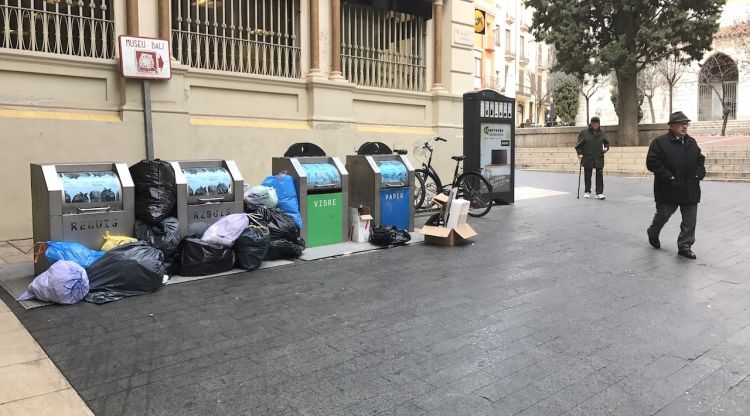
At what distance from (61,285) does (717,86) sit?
4588cm

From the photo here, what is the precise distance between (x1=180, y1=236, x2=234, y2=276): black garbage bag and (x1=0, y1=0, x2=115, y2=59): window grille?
4274 mm

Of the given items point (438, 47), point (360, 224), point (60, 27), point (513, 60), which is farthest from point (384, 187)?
point (513, 60)

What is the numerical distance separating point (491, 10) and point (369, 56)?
46.2 m

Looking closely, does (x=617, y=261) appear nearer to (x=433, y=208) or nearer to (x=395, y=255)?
(x=395, y=255)

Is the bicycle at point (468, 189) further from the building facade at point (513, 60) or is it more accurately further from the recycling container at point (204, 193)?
the building facade at point (513, 60)

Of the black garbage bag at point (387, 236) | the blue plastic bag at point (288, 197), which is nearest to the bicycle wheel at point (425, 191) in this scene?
the black garbage bag at point (387, 236)

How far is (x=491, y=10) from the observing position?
54.3 metres

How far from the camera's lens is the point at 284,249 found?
6590 mm

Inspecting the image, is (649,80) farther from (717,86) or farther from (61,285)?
(61,285)

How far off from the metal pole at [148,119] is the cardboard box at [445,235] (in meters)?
4.23

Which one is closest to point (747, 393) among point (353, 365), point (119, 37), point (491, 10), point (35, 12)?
point (353, 365)

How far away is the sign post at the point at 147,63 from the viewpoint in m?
8.35

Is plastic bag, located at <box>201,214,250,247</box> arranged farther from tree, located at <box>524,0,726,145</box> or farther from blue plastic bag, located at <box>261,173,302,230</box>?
tree, located at <box>524,0,726,145</box>

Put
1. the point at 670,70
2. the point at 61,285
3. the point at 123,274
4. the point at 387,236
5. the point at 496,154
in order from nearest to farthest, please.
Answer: the point at 61,285
the point at 123,274
the point at 387,236
the point at 496,154
the point at 670,70
